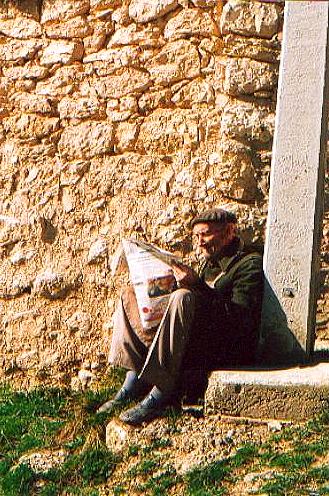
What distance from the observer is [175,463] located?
504 cm

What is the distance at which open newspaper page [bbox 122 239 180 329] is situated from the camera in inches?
Result: 209

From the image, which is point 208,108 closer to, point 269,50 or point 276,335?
point 269,50

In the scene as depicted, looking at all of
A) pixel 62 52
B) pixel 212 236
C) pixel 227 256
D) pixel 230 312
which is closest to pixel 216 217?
pixel 212 236

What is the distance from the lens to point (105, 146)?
6.36 metres

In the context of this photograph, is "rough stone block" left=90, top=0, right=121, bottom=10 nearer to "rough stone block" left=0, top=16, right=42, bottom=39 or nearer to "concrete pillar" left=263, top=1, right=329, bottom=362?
"rough stone block" left=0, top=16, right=42, bottom=39

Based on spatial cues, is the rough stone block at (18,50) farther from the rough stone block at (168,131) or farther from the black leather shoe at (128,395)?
the black leather shoe at (128,395)

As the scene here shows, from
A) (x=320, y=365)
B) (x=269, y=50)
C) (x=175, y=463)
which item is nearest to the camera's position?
(x=175, y=463)

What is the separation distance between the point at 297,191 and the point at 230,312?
77 cm

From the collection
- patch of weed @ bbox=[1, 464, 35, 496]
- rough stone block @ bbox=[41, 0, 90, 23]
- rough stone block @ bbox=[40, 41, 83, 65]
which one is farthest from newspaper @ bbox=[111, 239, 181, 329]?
rough stone block @ bbox=[41, 0, 90, 23]

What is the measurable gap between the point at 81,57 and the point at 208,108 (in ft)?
3.01

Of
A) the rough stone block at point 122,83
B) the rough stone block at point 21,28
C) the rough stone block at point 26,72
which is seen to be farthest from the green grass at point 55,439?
the rough stone block at point 21,28

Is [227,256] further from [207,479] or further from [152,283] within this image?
[207,479]

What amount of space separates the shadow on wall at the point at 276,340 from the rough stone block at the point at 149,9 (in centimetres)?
190

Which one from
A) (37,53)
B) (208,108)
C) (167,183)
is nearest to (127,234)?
(167,183)
